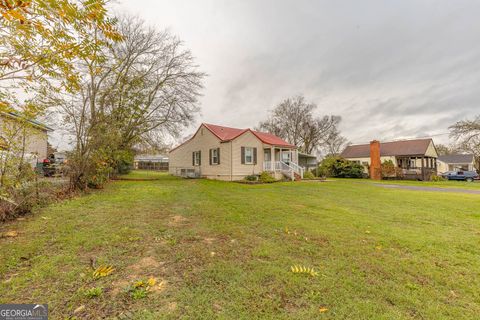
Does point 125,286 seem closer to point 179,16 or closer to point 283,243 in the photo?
point 283,243

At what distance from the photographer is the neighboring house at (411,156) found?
23.7 meters

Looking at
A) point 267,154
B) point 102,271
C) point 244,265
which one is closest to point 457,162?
point 267,154

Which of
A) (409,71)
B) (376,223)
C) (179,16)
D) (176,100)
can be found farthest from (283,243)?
(409,71)

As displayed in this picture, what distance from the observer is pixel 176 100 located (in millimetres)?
17094

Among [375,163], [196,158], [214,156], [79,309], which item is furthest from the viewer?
[375,163]

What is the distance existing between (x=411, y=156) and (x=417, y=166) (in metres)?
2.24

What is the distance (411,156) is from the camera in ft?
86.4

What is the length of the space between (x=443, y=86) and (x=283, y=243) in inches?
1162

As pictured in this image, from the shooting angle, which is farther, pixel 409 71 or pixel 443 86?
pixel 443 86

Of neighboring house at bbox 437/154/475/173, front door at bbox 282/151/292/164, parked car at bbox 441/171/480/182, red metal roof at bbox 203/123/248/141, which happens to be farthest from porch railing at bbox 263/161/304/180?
neighboring house at bbox 437/154/475/173

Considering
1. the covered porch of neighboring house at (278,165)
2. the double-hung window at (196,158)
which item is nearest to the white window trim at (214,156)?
the double-hung window at (196,158)

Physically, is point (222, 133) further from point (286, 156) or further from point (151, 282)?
point (151, 282)

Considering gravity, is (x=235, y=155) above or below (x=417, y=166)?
above

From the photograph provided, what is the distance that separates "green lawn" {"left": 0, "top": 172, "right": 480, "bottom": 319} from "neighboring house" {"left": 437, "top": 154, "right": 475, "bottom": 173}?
48.8m
